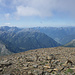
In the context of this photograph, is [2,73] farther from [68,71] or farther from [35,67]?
[68,71]

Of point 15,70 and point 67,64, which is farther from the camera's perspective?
point 67,64

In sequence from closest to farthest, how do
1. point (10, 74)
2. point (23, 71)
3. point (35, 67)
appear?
1. point (10, 74)
2. point (23, 71)
3. point (35, 67)

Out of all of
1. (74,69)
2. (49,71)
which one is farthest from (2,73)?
(74,69)

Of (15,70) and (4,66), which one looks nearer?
(15,70)

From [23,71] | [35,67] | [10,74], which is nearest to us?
[10,74]

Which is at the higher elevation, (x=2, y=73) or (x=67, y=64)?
(x=67, y=64)

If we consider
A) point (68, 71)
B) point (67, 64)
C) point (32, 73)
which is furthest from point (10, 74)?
point (67, 64)

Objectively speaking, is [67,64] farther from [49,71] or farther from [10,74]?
[10,74]
